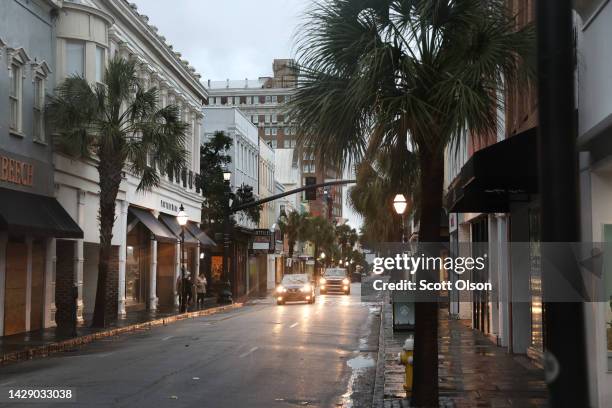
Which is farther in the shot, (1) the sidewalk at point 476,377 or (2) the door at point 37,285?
(2) the door at point 37,285

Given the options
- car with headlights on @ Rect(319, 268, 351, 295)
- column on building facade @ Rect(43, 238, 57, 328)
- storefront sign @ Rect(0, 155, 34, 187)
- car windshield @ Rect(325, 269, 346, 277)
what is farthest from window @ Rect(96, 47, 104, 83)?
car windshield @ Rect(325, 269, 346, 277)

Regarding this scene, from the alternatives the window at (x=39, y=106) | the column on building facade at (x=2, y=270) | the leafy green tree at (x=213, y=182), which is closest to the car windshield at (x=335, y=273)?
the leafy green tree at (x=213, y=182)

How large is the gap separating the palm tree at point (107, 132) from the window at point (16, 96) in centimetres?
132

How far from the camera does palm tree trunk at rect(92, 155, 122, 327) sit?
950 inches

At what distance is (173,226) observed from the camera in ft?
130

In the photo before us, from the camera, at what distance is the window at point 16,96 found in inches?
895

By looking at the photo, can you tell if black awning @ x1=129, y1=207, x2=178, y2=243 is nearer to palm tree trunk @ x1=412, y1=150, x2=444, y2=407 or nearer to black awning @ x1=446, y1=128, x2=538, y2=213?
black awning @ x1=446, y1=128, x2=538, y2=213

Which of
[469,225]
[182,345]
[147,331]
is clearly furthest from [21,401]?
[469,225]

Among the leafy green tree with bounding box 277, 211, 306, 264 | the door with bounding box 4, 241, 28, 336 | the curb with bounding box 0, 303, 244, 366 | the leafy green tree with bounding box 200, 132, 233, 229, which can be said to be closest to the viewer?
the curb with bounding box 0, 303, 244, 366

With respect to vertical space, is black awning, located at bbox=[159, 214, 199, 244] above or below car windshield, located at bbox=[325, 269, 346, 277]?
above

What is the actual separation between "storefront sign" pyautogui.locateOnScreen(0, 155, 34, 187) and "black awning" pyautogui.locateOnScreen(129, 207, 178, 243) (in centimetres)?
1110

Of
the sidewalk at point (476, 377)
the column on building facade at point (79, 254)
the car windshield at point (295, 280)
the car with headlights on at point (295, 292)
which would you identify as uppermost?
the column on building facade at point (79, 254)

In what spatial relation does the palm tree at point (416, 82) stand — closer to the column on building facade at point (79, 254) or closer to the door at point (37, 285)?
the door at point (37, 285)

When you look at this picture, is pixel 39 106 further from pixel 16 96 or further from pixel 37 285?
pixel 37 285
